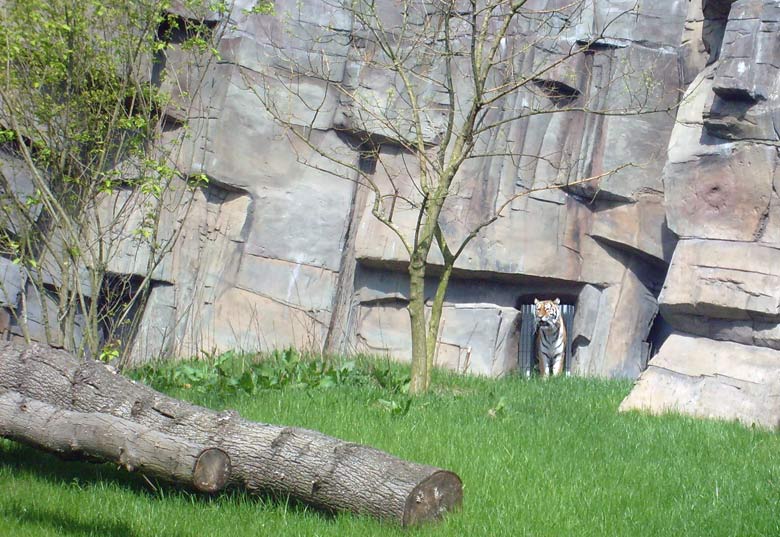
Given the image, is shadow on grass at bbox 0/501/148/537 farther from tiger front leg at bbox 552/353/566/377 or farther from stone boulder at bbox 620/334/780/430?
tiger front leg at bbox 552/353/566/377

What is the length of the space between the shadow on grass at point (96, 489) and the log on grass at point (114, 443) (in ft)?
1.09

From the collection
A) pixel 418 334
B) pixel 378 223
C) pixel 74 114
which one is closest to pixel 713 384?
pixel 418 334

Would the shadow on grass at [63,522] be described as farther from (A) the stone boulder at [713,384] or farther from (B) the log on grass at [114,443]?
(A) the stone boulder at [713,384]

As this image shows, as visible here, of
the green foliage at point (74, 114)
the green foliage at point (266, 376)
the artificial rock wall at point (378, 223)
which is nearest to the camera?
the green foliage at point (74, 114)

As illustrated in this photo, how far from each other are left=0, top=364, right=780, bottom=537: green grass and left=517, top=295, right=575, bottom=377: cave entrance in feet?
21.9

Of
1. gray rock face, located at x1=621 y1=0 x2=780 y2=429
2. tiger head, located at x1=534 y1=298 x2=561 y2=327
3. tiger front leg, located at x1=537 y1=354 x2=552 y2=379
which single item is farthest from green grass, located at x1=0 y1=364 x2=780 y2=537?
tiger front leg, located at x1=537 y1=354 x2=552 y2=379

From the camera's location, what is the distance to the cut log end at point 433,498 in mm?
5145

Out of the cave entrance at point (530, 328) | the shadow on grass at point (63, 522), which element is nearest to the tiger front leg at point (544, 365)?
the cave entrance at point (530, 328)

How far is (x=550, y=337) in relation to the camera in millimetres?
15578

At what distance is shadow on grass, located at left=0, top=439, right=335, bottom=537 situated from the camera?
5285 mm

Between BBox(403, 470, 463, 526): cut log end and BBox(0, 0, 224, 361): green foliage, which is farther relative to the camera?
BBox(0, 0, 224, 361): green foliage

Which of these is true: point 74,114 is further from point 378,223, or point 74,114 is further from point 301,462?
point 301,462

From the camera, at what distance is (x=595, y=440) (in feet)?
25.0

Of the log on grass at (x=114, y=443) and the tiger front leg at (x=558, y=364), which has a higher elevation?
the tiger front leg at (x=558, y=364)
